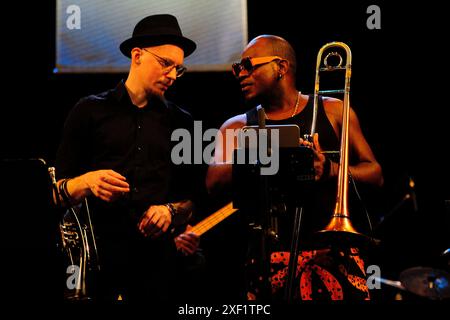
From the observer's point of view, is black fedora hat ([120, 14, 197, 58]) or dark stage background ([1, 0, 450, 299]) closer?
black fedora hat ([120, 14, 197, 58])

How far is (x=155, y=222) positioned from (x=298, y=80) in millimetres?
1931

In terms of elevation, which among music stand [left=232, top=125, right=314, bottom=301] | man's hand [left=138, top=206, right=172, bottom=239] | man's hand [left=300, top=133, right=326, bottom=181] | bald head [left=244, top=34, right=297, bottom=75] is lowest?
man's hand [left=138, top=206, right=172, bottom=239]

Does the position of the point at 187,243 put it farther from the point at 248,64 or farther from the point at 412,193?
the point at 412,193

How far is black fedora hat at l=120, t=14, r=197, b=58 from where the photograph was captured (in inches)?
153

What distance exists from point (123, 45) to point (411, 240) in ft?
10.7

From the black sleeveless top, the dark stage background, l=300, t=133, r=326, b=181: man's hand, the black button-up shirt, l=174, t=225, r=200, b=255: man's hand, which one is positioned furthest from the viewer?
the dark stage background

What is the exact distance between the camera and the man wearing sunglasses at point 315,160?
11.0 feet

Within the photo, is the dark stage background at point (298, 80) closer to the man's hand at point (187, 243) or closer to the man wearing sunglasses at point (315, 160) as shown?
the man's hand at point (187, 243)

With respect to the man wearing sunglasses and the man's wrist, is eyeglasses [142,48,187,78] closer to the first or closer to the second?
the man wearing sunglasses

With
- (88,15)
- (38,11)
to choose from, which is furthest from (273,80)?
(38,11)

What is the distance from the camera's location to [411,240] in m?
5.56

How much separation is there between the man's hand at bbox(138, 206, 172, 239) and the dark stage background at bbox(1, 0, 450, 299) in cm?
125

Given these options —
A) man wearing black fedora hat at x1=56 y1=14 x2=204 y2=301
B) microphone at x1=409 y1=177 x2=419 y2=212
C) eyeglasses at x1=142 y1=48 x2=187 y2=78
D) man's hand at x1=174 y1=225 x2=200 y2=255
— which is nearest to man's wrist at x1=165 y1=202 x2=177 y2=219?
man wearing black fedora hat at x1=56 y1=14 x2=204 y2=301

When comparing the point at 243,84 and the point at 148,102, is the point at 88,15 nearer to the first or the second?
the point at 148,102
